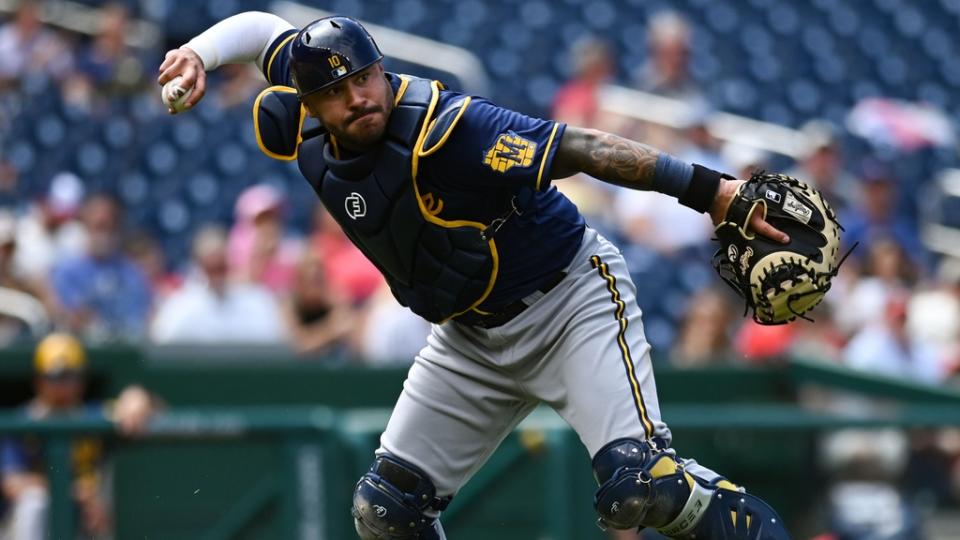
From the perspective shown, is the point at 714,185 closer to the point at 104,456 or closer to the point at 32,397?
the point at 104,456

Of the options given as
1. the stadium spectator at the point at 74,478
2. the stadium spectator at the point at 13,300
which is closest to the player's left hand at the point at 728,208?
the stadium spectator at the point at 74,478

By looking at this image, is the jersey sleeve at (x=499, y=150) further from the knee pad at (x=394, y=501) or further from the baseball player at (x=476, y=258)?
the knee pad at (x=394, y=501)

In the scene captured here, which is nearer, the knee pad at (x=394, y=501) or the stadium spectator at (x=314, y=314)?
the knee pad at (x=394, y=501)

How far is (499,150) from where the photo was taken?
4.24 metres

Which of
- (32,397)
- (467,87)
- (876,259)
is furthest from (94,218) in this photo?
(876,259)

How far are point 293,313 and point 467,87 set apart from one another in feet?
10.9

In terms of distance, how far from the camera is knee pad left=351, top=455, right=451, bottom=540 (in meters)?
4.68

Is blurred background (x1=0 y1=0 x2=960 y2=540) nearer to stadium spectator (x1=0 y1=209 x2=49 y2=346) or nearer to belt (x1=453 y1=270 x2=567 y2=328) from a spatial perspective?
stadium spectator (x1=0 y1=209 x2=49 y2=346)

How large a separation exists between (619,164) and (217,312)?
14.8 ft

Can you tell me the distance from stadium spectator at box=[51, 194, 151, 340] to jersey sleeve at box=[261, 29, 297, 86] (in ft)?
14.1

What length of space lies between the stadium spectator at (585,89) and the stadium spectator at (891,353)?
2556 millimetres

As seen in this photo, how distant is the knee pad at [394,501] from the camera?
15.4 ft

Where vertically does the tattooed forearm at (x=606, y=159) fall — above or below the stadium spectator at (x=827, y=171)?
above

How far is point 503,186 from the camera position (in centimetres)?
430
